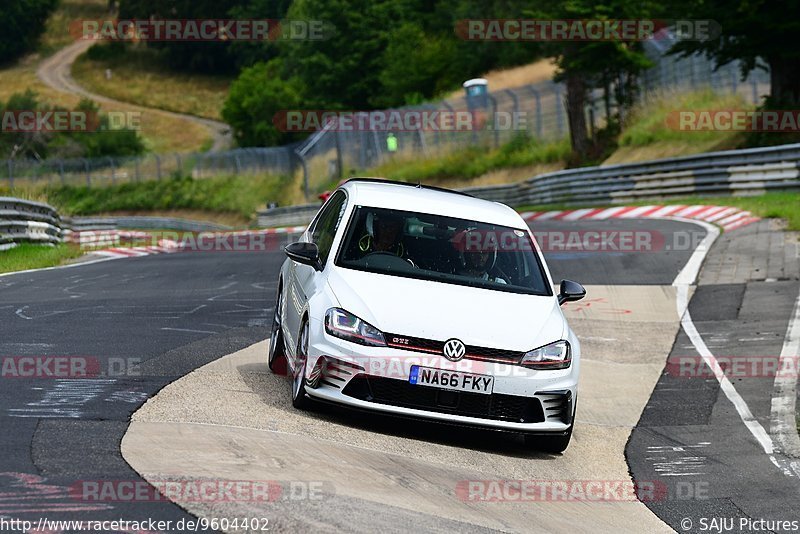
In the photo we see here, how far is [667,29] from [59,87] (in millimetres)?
94157

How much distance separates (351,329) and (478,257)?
1.58m

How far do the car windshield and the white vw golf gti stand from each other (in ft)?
0.04

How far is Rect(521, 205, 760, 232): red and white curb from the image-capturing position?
23.1 m

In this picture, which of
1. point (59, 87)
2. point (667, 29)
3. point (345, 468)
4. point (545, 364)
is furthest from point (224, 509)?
point (59, 87)

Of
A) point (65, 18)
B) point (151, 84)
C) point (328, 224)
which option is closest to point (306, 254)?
point (328, 224)

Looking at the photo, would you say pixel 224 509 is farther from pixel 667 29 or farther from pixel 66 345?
pixel 667 29

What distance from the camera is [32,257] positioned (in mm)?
23094

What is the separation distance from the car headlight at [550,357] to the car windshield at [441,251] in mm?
712

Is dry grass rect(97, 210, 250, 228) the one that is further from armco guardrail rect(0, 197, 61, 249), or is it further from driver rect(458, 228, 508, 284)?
driver rect(458, 228, 508, 284)

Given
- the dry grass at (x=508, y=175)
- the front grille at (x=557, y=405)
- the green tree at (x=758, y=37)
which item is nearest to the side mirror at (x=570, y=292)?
the front grille at (x=557, y=405)

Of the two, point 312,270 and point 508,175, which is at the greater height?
point 312,270

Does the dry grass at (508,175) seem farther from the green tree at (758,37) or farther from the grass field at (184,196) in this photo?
the grass field at (184,196)

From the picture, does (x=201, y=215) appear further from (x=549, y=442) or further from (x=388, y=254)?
(x=549, y=442)

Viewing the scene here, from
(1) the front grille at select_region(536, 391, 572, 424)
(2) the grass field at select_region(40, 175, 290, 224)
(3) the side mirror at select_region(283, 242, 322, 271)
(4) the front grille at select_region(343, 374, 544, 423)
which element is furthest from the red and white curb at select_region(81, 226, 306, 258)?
(2) the grass field at select_region(40, 175, 290, 224)
